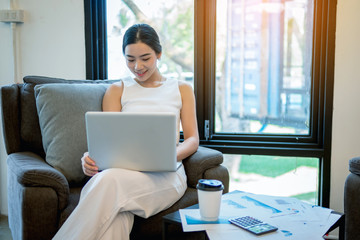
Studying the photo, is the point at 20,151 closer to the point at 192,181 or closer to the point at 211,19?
the point at 192,181

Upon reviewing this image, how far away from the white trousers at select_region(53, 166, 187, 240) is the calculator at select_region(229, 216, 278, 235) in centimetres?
41

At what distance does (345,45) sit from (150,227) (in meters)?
A: 1.46

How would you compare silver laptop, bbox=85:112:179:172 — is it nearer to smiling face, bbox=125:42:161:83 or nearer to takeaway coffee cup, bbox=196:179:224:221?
takeaway coffee cup, bbox=196:179:224:221

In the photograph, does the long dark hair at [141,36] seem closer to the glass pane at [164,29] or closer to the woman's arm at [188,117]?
the woman's arm at [188,117]

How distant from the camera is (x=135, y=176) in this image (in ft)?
4.63

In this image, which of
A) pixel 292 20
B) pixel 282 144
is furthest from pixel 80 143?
pixel 292 20

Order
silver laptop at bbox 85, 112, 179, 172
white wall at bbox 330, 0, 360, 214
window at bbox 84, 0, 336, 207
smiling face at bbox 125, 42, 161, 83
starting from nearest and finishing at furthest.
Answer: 1. silver laptop at bbox 85, 112, 179, 172
2. smiling face at bbox 125, 42, 161, 83
3. white wall at bbox 330, 0, 360, 214
4. window at bbox 84, 0, 336, 207

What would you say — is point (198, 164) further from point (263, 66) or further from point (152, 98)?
point (263, 66)

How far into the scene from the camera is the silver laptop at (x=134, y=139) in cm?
128

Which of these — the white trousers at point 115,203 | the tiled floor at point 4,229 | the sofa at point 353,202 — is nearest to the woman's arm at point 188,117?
the white trousers at point 115,203

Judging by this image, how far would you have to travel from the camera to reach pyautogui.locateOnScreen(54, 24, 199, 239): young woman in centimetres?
130

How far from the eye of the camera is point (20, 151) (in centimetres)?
186

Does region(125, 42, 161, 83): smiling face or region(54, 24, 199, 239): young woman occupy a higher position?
region(125, 42, 161, 83): smiling face

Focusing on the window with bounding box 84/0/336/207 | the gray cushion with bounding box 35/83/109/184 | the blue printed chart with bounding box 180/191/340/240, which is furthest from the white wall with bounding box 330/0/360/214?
the gray cushion with bounding box 35/83/109/184
